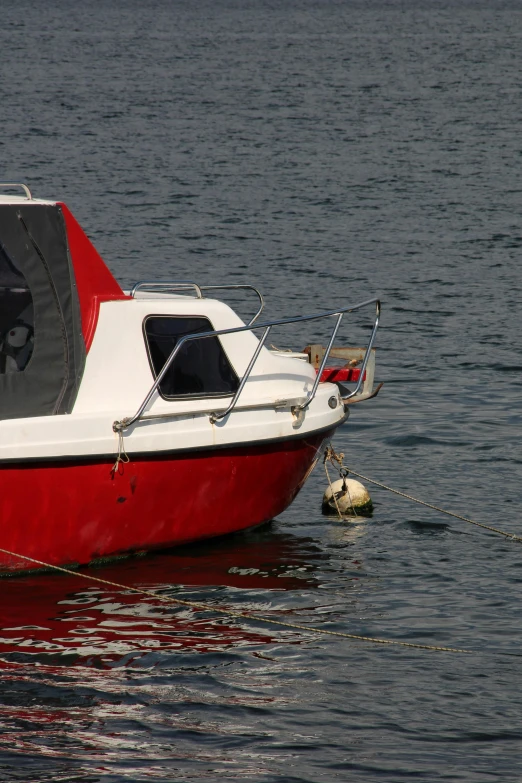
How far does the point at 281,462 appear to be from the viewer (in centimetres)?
1138

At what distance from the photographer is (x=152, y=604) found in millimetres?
10172

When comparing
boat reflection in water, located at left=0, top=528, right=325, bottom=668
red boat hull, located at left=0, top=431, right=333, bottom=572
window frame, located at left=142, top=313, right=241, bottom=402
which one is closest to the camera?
boat reflection in water, located at left=0, top=528, right=325, bottom=668

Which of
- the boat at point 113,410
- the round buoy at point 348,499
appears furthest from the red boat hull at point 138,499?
the round buoy at point 348,499

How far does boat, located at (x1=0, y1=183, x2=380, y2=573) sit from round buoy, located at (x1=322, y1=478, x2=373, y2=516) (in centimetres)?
143

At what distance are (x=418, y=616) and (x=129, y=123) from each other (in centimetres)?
3784

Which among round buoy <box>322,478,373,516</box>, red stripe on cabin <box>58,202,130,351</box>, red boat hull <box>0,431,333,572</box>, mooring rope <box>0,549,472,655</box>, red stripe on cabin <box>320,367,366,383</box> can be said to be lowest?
round buoy <box>322,478,373,516</box>

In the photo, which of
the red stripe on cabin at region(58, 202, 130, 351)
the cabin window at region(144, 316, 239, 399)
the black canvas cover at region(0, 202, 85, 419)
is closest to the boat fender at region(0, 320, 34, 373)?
the black canvas cover at region(0, 202, 85, 419)

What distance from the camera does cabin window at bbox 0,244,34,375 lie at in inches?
401

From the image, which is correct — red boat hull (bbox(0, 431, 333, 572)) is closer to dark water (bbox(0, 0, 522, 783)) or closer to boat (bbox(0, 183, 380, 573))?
boat (bbox(0, 183, 380, 573))

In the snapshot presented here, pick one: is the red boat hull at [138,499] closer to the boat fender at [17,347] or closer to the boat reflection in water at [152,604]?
the boat reflection in water at [152,604]

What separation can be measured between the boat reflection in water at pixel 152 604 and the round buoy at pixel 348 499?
0.99m

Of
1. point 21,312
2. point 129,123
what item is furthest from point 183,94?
point 21,312

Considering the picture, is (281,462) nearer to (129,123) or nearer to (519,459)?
(519,459)

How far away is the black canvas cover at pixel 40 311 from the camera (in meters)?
10.1
